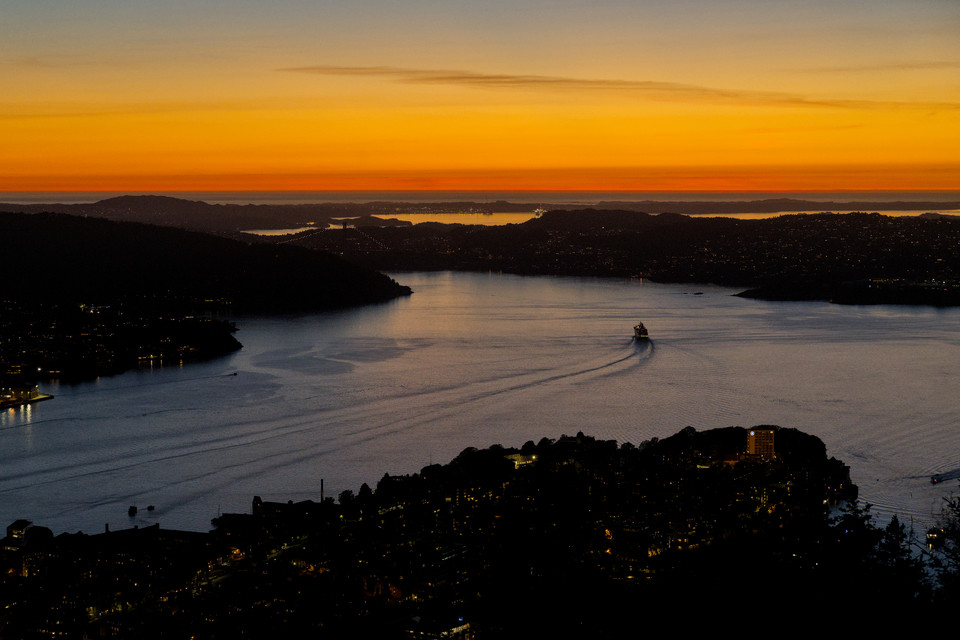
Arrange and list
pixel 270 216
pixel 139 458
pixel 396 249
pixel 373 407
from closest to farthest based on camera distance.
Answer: pixel 139 458 < pixel 373 407 < pixel 396 249 < pixel 270 216

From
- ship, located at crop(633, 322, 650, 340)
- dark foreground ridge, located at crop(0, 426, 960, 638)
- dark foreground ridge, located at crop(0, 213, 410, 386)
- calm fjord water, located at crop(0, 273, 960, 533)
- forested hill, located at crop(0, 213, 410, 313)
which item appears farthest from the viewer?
forested hill, located at crop(0, 213, 410, 313)

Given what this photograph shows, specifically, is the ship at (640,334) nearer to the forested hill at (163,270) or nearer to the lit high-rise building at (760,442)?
the lit high-rise building at (760,442)

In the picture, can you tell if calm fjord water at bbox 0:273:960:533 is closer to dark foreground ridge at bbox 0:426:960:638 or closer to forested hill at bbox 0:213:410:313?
dark foreground ridge at bbox 0:426:960:638

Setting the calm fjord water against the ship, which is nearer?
the calm fjord water

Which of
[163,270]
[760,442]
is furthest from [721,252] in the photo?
[760,442]

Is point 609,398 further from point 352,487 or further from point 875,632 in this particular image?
point 875,632

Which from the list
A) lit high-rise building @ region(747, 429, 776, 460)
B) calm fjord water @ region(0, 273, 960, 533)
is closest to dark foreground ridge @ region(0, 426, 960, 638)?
lit high-rise building @ region(747, 429, 776, 460)

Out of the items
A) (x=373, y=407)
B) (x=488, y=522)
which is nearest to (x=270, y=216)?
(x=373, y=407)
